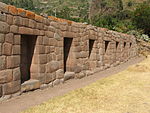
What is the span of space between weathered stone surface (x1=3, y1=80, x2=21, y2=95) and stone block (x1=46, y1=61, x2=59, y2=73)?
1.43 m

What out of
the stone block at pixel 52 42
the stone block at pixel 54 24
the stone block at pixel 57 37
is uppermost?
the stone block at pixel 54 24

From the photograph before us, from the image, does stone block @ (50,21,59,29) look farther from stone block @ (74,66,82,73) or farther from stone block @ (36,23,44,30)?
stone block @ (74,66,82,73)

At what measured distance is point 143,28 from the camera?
27.4 meters

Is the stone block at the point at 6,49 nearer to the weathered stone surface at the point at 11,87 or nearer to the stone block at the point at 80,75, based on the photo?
the weathered stone surface at the point at 11,87

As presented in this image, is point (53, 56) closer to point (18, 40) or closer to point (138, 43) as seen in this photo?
point (18, 40)

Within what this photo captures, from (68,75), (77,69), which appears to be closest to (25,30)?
(68,75)

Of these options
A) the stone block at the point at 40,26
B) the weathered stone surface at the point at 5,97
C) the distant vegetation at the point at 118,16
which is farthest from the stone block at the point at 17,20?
the distant vegetation at the point at 118,16

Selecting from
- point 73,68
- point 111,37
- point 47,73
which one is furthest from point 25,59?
point 111,37

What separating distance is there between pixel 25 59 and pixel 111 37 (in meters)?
7.60

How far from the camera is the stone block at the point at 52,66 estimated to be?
632cm

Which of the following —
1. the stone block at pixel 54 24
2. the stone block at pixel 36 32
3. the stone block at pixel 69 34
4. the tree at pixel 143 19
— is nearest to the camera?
the stone block at pixel 36 32

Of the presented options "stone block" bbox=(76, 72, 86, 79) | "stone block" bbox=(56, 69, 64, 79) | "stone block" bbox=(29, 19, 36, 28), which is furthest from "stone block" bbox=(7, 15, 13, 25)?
"stone block" bbox=(76, 72, 86, 79)

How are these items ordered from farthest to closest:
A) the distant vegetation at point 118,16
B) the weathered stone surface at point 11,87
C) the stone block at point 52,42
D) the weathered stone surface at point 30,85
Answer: the distant vegetation at point 118,16, the stone block at point 52,42, the weathered stone surface at point 30,85, the weathered stone surface at point 11,87

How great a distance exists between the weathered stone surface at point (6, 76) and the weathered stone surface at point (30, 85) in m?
0.62
